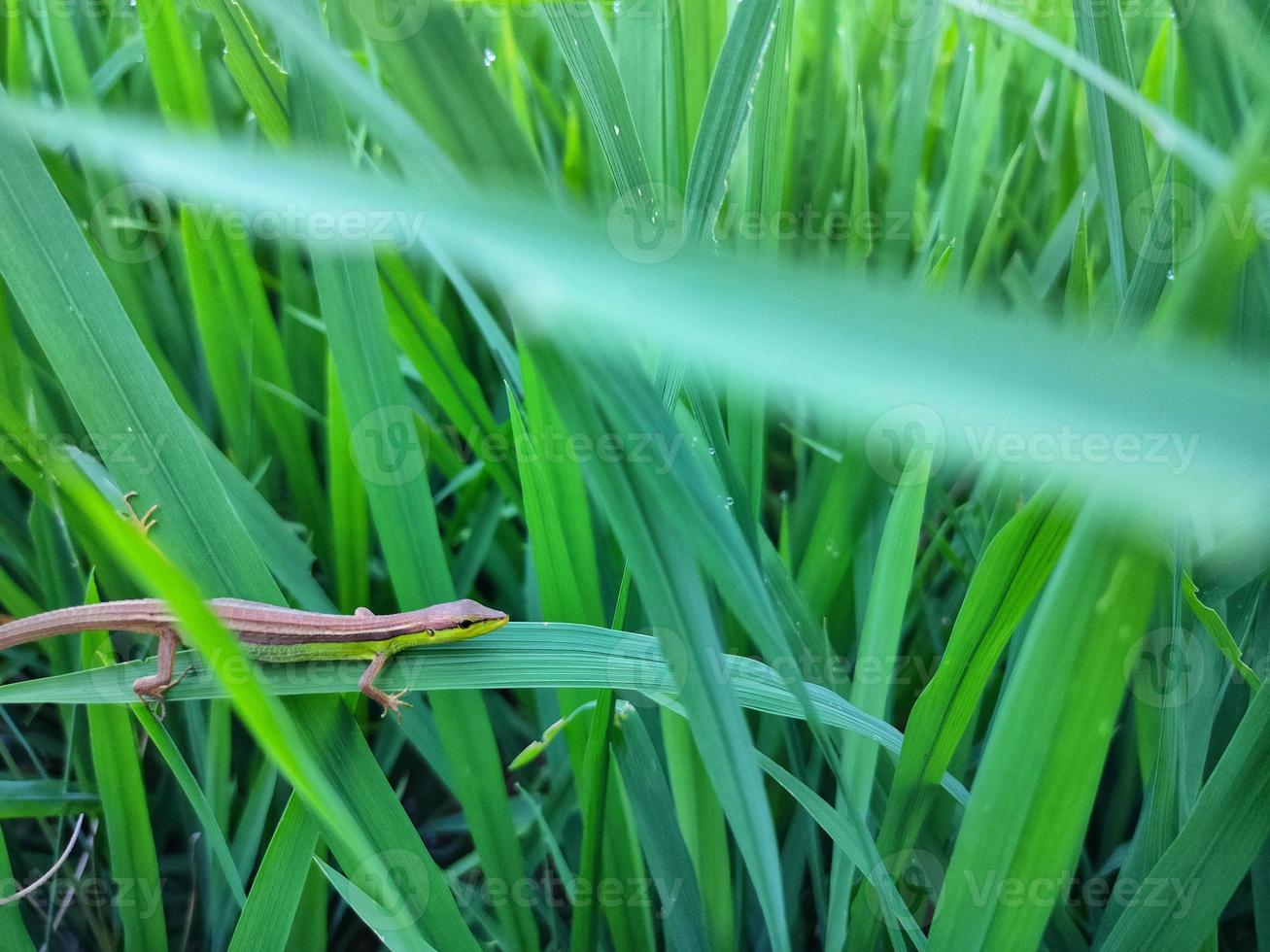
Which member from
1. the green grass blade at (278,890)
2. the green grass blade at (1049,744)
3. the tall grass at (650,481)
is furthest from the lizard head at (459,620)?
the green grass blade at (1049,744)

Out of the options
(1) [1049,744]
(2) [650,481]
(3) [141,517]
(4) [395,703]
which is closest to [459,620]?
(4) [395,703]

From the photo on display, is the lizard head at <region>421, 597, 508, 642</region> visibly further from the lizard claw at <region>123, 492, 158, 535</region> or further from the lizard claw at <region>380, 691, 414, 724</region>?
the lizard claw at <region>123, 492, 158, 535</region>

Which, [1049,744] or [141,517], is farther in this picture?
[141,517]

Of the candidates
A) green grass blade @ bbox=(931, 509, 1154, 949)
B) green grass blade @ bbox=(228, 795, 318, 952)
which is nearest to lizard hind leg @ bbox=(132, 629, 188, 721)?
green grass blade @ bbox=(228, 795, 318, 952)

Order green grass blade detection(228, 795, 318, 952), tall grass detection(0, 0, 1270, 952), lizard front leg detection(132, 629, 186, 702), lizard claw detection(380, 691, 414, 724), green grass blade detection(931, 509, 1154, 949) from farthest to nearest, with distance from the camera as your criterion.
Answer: lizard claw detection(380, 691, 414, 724), lizard front leg detection(132, 629, 186, 702), green grass blade detection(228, 795, 318, 952), green grass blade detection(931, 509, 1154, 949), tall grass detection(0, 0, 1270, 952)

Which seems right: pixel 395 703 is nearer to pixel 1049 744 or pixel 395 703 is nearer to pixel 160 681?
pixel 160 681

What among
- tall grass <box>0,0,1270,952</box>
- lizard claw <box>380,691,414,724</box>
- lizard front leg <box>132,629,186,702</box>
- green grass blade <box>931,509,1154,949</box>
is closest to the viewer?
tall grass <box>0,0,1270,952</box>

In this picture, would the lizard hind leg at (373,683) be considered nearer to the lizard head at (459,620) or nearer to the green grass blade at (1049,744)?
the lizard head at (459,620)

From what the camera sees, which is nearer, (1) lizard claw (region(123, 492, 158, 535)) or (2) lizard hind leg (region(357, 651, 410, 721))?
(1) lizard claw (region(123, 492, 158, 535))

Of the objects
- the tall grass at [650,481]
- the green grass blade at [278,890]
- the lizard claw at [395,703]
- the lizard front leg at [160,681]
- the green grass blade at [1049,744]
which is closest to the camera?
the tall grass at [650,481]
